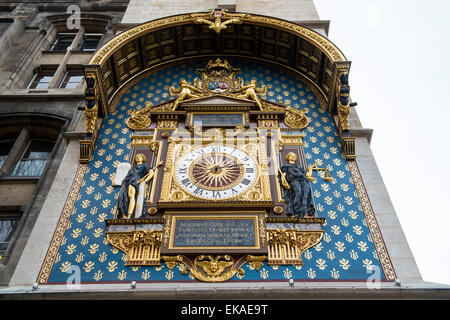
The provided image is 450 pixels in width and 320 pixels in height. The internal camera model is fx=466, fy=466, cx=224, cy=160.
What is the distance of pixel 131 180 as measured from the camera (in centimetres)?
1028

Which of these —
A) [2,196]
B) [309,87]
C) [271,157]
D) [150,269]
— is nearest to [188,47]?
[309,87]

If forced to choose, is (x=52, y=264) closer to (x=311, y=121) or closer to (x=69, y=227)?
(x=69, y=227)

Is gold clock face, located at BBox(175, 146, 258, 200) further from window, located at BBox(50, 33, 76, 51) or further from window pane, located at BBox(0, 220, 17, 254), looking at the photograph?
window, located at BBox(50, 33, 76, 51)

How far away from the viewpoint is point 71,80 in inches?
578

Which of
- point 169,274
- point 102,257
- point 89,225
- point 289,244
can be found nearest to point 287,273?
point 289,244

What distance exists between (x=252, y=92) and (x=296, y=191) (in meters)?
3.70

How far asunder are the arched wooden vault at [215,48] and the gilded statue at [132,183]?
2403 millimetres

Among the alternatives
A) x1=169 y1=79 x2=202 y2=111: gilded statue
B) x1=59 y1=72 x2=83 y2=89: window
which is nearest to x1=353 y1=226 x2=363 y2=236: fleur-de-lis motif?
x1=169 y1=79 x2=202 y2=111: gilded statue

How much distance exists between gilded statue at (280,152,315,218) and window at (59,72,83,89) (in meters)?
7.52

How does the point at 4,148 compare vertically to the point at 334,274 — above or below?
above

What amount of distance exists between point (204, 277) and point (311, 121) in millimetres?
5535

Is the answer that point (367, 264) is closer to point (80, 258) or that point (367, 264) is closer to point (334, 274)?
point (334, 274)

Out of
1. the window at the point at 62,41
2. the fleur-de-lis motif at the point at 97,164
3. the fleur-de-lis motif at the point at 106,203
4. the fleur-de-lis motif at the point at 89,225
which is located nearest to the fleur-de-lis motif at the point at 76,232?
the fleur-de-lis motif at the point at 89,225

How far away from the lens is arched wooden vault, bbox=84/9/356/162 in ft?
40.5
